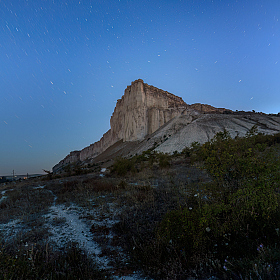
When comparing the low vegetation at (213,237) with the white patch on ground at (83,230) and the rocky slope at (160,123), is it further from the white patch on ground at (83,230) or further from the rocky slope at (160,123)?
the rocky slope at (160,123)

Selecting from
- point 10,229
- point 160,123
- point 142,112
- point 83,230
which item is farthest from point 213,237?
point 142,112

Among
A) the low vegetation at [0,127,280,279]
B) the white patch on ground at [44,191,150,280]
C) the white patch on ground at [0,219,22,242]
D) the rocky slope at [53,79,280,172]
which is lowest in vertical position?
the white patch on ground at [44,191,150,280]

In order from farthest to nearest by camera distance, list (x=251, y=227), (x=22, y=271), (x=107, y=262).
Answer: (x=251, y=227)
(x=107, y=262)
(x=22, y=271)

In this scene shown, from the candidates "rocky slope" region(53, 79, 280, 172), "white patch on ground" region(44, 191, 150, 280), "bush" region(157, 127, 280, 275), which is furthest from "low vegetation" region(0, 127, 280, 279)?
"rocky slope" region(53, 79, 280, 172)

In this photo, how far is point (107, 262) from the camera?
2834mm

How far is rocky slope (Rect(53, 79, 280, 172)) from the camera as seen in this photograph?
125 ft

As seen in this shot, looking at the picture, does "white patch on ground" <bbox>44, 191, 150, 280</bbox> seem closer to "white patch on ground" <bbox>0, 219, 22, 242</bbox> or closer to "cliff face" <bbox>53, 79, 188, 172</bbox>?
"white patch on ground" <bbox>0, 219, 22, 242</bbox>

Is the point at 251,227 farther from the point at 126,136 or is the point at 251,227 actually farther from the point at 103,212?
the point at 126,136

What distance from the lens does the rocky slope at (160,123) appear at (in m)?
38.2

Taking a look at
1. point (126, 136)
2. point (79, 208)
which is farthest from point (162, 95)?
point (79, 208)

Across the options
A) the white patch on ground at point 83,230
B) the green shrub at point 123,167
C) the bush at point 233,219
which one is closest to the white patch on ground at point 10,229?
the white patch on ground at point 83,230

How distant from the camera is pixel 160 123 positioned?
62000 mm

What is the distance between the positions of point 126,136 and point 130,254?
61.0 meters

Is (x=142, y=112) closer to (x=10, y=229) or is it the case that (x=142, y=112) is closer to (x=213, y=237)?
(x=10, y=229)
